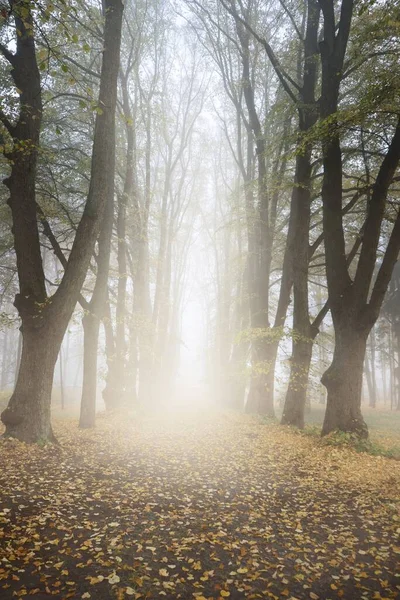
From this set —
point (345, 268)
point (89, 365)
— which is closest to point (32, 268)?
point (89, 365)

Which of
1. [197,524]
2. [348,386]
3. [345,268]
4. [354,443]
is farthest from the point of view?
[345,268]

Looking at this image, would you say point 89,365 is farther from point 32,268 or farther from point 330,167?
point 330,167

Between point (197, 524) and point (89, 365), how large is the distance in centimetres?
703

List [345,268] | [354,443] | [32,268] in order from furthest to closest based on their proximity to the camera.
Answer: [345,268] → [354,443] → [32,268]

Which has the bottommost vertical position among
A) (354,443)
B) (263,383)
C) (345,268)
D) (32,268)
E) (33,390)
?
(354,443)

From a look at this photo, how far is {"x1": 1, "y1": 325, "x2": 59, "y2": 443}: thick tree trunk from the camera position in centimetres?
704

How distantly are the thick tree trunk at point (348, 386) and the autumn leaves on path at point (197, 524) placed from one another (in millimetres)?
963

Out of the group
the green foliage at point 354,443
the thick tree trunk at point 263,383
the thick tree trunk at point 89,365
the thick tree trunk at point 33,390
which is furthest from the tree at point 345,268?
the thick tree trunk at point 89,365

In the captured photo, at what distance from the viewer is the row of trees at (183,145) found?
7.32 metres

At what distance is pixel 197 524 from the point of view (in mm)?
4410

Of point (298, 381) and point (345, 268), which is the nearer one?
point (345, 268)

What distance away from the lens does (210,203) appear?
27.3 m

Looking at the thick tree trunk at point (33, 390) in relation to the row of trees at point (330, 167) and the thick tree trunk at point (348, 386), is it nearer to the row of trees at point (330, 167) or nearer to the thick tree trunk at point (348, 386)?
the row of trees at point (330, 167)

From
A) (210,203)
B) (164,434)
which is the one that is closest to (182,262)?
(210,203)
